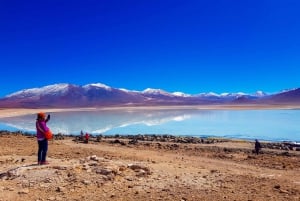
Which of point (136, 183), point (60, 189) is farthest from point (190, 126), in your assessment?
point (60, 189)

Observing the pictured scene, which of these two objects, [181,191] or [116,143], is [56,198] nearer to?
[181,191]

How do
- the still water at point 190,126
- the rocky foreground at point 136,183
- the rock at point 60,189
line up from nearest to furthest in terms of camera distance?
the rocky foreground at point 136,183 → the rock at point 60,189 → the still water at point 190,126

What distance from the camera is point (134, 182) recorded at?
888cm

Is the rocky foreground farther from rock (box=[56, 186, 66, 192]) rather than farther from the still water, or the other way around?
the still water

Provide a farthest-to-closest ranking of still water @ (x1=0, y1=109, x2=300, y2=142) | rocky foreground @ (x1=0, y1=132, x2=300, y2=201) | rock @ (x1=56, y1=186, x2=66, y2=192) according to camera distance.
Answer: still water @ (x1=0, y1=109, x2=300, y2=142) → rock @ (x1=56, y1=186, x2=66, y2=192) → rocky foreground @ (x1=0, y1=132, x2=300, y2=201)

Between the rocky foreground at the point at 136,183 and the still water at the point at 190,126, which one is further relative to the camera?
the still water at the point at 190,126

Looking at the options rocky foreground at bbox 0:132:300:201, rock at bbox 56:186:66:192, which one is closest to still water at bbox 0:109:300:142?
rocky foreground at bbox 0:132:300:201

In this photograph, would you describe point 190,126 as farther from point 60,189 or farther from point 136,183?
point 60,189

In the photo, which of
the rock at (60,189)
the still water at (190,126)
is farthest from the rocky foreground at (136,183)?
the still water at (190,126)

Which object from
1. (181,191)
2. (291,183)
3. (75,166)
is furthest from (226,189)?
(75,166)

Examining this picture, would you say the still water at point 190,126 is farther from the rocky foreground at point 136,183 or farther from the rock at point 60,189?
the rock at point 60,189

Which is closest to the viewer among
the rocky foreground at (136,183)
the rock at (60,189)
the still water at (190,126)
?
the rocky foreground at (136,183)

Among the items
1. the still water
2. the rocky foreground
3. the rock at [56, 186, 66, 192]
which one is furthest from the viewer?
the still water

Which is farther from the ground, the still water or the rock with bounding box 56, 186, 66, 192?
the still water
